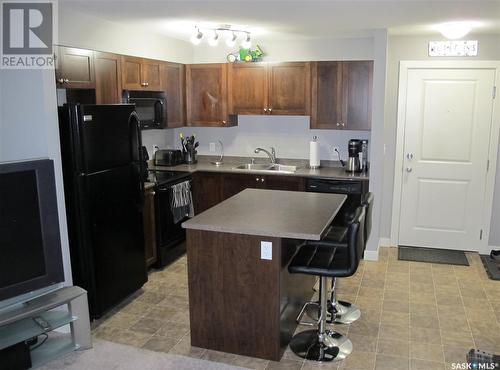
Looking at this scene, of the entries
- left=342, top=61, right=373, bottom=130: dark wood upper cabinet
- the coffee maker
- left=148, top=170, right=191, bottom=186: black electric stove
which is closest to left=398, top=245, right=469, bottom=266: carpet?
the coffee maker

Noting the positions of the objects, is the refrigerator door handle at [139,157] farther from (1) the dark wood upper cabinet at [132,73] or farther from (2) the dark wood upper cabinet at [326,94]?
(2) the dark wood upper cabinet at [326,94]

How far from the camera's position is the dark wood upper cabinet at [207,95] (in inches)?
219

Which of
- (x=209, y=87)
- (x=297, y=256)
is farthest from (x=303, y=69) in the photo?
(x=297, y=256)

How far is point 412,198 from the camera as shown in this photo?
5434 mm

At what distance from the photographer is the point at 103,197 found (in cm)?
354

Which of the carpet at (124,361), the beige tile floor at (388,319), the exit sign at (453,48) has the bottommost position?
the carpet at (124,361)

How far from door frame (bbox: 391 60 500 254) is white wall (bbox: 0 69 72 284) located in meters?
3.70

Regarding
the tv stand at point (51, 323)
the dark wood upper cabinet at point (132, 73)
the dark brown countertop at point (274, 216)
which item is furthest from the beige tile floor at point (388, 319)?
the dark wood upper cabinet at point (132, 73)

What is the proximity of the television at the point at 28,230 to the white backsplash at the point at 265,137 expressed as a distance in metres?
2.66

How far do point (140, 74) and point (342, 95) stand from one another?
7.13ft

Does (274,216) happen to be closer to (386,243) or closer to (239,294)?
(239,294)

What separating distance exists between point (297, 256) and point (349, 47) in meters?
3.19

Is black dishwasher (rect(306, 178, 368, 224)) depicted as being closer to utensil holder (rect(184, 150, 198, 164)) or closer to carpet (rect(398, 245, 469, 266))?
carpet (rect(398, 245, 469, 266))

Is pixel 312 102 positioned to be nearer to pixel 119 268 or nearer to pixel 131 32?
pixel 131 32
